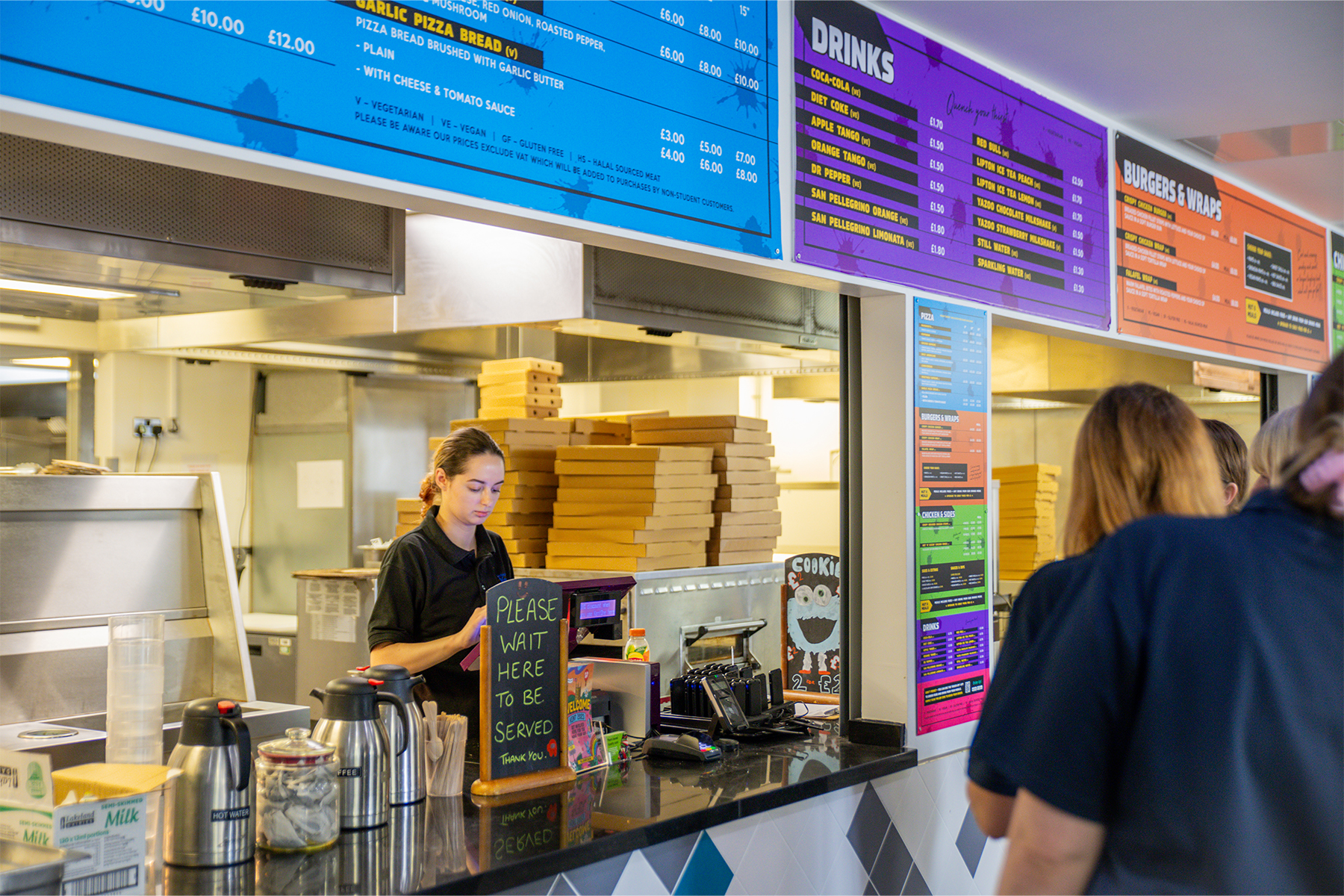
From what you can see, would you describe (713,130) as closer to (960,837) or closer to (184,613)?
(960,837)

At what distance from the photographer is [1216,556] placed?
1.36 meters

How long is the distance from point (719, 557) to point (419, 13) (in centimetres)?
344

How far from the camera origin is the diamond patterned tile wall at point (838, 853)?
2461 mm

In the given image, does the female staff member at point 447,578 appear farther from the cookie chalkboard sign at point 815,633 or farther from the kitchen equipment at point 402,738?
the cookie chalkboard sign at point 815,633

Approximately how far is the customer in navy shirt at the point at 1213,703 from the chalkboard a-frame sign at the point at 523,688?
1398 mm

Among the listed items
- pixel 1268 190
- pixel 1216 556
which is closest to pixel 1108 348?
pixel 1268 190

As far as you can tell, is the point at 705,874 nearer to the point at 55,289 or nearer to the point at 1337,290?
the point at 55,289

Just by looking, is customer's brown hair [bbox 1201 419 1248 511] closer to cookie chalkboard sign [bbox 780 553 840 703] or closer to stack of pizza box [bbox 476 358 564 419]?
cookie chalkboard sign [bbox 780 553 840 703]

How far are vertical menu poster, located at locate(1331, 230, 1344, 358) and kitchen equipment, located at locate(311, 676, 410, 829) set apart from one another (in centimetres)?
556

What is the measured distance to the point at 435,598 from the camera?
329cm

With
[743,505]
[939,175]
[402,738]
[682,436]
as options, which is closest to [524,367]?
[682,436]

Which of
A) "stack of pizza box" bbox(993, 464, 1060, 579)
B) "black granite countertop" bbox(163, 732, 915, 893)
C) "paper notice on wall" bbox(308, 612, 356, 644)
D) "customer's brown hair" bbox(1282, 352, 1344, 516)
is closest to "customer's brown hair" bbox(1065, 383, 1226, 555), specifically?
"customer's brown hair" bbox(1282, 352, 1344, 516)

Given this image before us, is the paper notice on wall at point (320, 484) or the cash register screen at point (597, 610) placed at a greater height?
the paper notice on wall at point (320, 484)

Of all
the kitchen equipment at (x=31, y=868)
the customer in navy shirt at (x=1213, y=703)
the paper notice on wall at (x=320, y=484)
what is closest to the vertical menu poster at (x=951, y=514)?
the customer in navy shirt at (x=1213, y=703)
